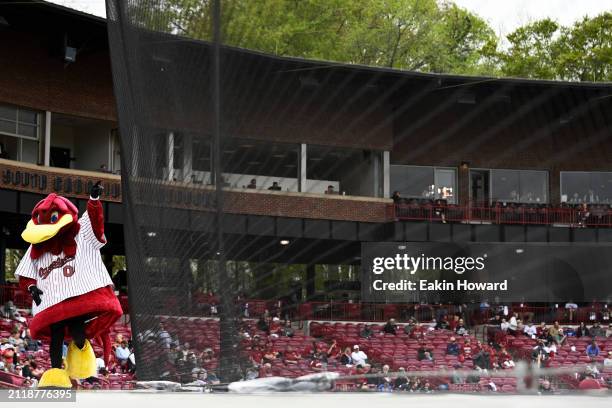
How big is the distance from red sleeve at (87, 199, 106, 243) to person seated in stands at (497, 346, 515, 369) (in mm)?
8897

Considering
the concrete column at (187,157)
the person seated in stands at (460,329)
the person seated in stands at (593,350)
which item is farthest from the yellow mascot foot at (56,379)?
the person seated in stands at (460,329)

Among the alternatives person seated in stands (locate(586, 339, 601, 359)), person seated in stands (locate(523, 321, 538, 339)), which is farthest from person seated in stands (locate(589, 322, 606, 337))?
person seated in stands (locate(586, 339, 601, 359))

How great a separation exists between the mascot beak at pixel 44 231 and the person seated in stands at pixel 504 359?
30.5 feet

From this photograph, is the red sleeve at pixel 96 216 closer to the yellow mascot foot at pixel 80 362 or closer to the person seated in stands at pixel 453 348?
the yellow mascot foot at pixel 80 362

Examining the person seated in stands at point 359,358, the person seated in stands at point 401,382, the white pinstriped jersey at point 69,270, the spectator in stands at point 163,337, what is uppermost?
the white pinstriped jersey at point 69,270

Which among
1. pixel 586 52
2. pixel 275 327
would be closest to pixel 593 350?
pixel 586 52

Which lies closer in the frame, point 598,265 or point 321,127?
point 321,127

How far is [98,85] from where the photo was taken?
2455 centimetres

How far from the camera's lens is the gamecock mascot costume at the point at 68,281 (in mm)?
7988

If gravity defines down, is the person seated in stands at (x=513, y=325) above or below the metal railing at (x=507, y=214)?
below

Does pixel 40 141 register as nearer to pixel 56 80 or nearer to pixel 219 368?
pixel 56 80

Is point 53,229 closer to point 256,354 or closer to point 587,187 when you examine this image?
point 256,354

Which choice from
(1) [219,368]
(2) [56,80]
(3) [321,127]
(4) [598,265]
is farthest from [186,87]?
(4) [598,265]

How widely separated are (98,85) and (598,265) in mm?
12480
